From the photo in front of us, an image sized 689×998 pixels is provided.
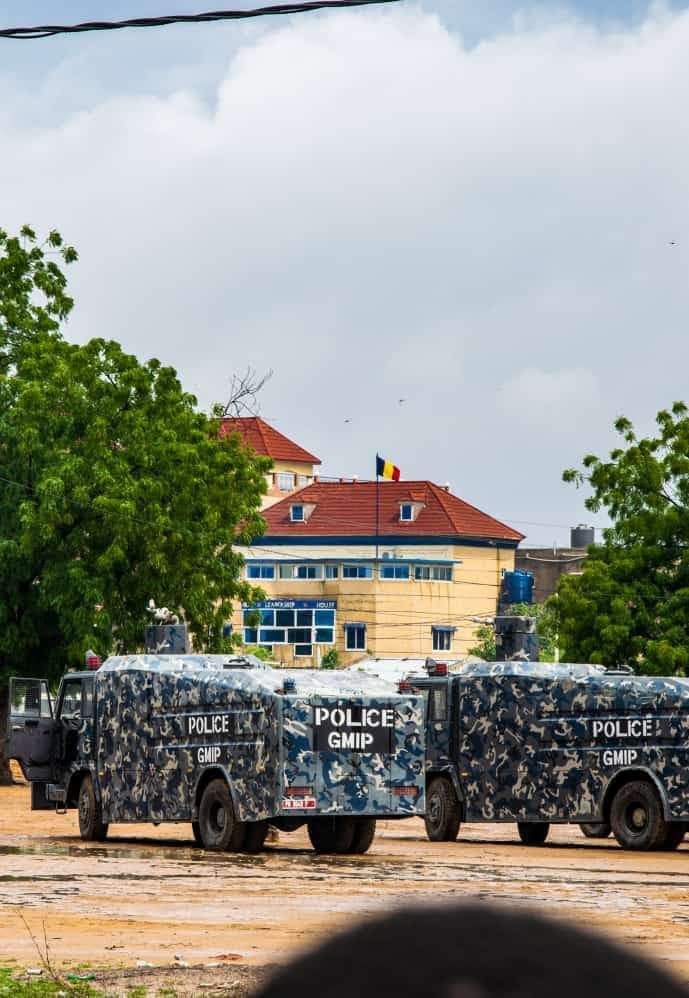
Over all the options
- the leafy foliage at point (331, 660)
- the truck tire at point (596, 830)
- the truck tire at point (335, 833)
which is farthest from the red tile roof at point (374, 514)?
the truck tire at point (335, 833)

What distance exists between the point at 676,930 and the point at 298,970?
46.9 ft

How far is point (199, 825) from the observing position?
2475cm

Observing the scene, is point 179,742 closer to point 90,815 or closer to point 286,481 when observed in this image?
point 90,815

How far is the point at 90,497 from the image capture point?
42000 mm

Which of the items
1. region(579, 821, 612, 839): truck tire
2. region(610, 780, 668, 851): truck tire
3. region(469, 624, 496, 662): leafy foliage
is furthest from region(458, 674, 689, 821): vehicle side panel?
region(469, 624, 496, 662): leafy foliage

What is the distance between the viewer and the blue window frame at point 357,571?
125 m

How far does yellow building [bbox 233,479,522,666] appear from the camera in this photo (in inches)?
4875

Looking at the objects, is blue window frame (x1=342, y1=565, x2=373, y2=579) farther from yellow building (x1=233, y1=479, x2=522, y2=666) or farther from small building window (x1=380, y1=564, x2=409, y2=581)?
small building window (x1=380, y1=564, x2=409, y2=581)

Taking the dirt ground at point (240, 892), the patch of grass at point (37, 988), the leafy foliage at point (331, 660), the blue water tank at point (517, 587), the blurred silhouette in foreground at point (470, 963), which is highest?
the leafy foliage at point (331, 660)

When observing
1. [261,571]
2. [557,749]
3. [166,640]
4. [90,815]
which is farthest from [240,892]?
[261,571]

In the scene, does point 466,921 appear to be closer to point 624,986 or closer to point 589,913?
point 624,986

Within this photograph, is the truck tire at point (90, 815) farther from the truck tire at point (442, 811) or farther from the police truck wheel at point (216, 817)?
the truck tire at point (442, 811)

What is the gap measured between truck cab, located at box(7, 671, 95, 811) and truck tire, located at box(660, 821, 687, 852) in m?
7.24

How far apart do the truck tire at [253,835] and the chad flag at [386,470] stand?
101302 millimetres
